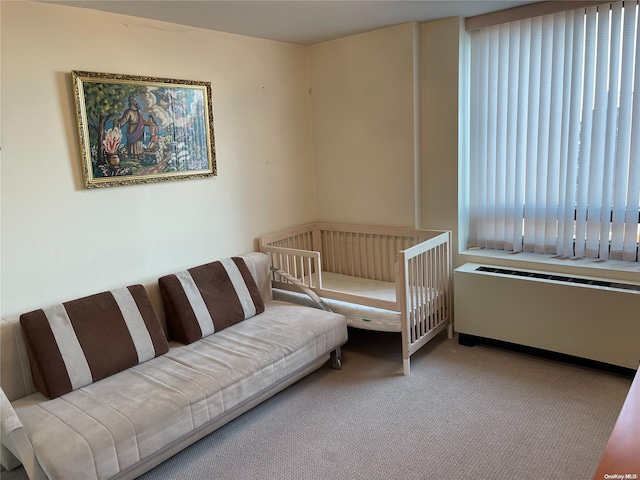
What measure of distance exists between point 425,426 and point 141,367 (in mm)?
1563

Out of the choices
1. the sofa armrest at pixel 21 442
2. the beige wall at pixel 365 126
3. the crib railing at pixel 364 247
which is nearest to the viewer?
the sofa armrest at pixel 21 442

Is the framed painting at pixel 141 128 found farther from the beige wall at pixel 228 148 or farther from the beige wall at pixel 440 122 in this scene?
the beige wall at pixel 440 122

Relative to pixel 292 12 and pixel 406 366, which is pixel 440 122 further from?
pixel 406 366

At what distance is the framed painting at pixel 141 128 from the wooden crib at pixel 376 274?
951mm

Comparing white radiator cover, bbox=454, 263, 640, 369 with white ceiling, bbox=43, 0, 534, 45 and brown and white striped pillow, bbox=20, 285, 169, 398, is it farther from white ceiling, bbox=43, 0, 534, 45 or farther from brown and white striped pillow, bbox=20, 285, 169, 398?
brown and white striped pillow, bbox=20, 285, 169, 398

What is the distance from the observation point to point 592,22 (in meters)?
2.97

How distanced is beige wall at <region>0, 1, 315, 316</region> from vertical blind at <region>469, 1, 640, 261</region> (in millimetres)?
1546

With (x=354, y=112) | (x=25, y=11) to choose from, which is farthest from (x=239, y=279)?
(x=25, y=11)

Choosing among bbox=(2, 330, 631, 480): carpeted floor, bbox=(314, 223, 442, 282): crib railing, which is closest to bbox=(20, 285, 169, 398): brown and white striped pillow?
bbox=(2, 330, 631, 480): carpeted floor

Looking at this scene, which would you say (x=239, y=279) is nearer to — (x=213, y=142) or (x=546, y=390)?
(x=213, y=142)

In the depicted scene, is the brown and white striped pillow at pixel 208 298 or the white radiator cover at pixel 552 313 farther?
the brown and white striped pillow at pixel 208 298

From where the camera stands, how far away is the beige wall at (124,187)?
8.15ft

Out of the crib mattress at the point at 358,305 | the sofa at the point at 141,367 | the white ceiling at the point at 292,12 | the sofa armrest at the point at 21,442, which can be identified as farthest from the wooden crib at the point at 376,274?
Result: the sofa armrest at the point at 21,442

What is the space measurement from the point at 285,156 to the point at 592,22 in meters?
2.32
